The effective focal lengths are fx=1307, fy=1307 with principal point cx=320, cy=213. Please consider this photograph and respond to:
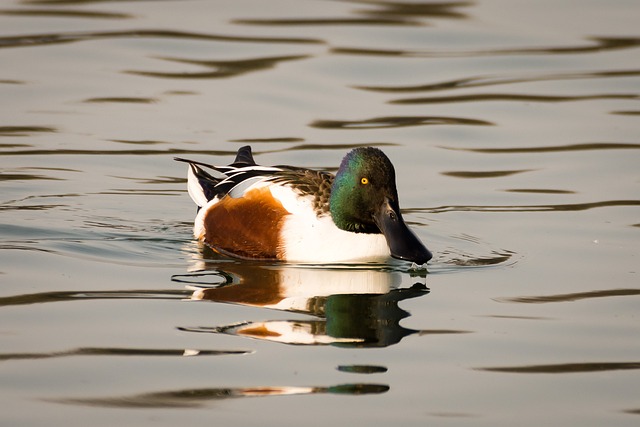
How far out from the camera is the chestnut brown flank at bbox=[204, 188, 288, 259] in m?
7.96

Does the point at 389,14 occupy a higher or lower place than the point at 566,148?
higher

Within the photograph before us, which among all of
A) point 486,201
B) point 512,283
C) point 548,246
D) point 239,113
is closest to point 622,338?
point 512,283

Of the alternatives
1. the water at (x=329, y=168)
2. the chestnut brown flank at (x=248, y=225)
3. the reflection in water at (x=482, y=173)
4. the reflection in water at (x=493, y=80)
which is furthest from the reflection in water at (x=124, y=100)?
the chestnut brown flank at (x=248, y=225)

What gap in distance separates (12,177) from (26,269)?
253 cm

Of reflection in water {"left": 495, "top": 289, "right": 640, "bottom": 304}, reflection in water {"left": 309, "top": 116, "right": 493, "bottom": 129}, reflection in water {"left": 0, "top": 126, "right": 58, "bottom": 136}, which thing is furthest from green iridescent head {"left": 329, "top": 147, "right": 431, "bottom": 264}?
reflection in water {"left": 0, "top": 126, "right": 58, "bottom": 136}

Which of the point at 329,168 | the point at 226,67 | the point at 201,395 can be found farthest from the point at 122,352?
the point at 226,67

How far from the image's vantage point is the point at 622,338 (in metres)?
6.29

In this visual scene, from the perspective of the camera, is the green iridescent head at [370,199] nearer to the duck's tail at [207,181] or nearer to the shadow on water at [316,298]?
the shadow on water at [316,298]

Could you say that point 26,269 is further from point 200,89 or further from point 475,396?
point 200,89

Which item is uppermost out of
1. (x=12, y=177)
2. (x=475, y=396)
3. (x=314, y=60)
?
(x=314, y=60)

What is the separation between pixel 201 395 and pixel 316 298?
5.57 ft

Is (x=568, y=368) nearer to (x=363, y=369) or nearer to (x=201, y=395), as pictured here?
(x=363, y=369)

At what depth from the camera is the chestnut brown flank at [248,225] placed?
796cm

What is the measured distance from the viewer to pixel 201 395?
17.5 ft
